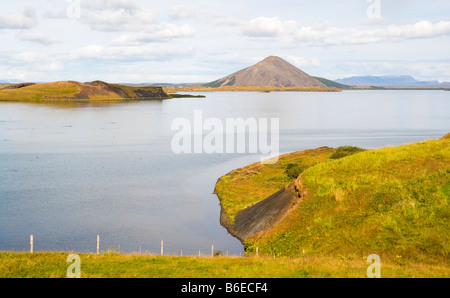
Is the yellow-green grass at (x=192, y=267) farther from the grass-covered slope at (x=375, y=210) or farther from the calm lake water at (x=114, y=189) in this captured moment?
the calm lake water at (x=114, y=189)

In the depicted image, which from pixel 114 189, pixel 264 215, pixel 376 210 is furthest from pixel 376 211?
pixel 114 189

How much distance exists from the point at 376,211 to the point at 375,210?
204mm

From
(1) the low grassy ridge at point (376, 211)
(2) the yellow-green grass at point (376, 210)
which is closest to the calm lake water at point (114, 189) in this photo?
(1) the low grassy ridge at point (376, 211)

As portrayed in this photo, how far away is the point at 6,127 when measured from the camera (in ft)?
531

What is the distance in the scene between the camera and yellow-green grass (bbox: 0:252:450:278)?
29266 mm

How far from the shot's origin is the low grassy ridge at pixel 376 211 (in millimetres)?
37719

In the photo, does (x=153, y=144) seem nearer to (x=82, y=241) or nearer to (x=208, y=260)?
(x=82, y=241)

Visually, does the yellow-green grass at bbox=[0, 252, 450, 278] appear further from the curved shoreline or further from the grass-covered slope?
the curved shoreline

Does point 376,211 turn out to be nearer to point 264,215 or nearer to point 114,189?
point 264,215

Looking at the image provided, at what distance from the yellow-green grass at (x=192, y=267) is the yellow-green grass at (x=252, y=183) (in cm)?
2584

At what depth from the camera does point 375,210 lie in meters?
43.2

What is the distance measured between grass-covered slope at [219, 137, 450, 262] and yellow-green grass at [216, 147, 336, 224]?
1399cm

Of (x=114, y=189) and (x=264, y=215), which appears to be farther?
(x=114, y=189)

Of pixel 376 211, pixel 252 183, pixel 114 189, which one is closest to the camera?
pixel 376 211
